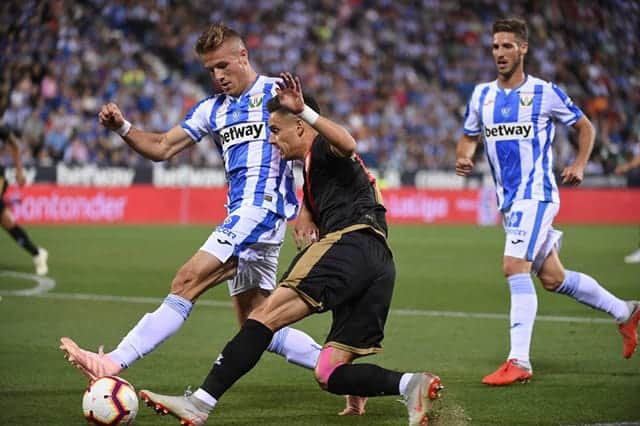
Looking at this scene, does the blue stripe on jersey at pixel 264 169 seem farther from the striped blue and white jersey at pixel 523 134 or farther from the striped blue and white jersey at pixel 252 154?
the striped blue and white jersey at pixel 523 134

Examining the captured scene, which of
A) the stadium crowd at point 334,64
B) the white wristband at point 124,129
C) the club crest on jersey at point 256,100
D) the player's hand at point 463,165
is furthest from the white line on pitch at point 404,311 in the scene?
the stadium crowd at point 334,64

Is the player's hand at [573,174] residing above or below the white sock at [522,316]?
above

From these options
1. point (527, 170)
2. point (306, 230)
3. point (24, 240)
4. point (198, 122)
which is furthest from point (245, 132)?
point (24, 240)

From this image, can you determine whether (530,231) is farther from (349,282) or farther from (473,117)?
(349,282)

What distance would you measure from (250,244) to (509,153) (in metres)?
2.30

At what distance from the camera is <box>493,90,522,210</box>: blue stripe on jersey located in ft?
26.5

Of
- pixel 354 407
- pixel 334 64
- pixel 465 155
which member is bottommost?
pixel 354 407

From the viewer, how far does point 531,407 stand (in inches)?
267

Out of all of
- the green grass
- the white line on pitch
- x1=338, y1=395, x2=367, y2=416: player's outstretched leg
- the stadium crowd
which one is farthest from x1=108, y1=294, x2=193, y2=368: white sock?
the stadium crowd

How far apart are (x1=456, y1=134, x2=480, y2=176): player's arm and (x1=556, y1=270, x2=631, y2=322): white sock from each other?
42.3 inches

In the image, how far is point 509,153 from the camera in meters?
8.09

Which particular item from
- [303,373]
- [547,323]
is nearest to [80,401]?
[303,373]

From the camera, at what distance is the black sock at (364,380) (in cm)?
571

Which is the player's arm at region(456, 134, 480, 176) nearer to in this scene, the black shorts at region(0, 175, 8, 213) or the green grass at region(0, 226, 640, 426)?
the green grass at region(0, 226, 640, 426)
